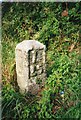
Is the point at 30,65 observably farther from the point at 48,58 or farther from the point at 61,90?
the point at 48,58

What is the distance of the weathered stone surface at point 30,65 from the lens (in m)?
3.88

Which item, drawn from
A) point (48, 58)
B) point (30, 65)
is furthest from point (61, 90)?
point (48, 58)

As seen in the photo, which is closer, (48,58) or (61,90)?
(61,90)

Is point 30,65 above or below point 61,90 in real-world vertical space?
above

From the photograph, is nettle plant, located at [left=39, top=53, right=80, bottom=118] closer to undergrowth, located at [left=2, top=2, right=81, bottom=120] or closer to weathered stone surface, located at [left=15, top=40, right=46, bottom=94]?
undergrowth, located at [left=2, top=2, right=81, bottom=120]

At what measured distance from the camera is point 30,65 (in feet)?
12.8

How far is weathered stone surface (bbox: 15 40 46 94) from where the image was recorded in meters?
3.88

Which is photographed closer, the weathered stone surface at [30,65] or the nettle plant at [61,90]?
the nettle plant at [61,90]

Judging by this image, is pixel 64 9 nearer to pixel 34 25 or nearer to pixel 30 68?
pixel 34 25

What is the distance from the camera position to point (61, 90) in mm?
3838

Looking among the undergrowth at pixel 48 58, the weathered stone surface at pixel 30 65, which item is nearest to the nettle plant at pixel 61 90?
the undergrowth at pixel 48 58

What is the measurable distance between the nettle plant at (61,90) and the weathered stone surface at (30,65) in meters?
0.15

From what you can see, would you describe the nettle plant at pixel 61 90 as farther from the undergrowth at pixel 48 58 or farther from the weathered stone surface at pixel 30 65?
the weathered stone surface at pixel 30 65

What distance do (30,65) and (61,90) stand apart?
47 cm
